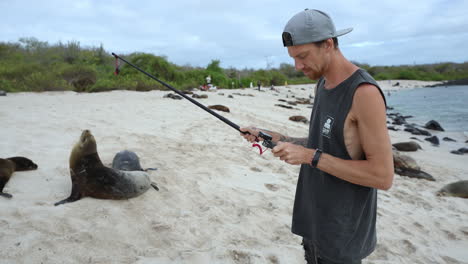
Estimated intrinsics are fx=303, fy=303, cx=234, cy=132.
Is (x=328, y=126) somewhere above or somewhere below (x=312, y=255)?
above

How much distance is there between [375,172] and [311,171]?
428 mm

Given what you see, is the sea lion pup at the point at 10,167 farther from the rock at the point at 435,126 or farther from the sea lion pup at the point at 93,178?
the rock at the point at 435,126

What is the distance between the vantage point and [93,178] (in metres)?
3.39

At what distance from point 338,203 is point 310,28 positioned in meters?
0.92

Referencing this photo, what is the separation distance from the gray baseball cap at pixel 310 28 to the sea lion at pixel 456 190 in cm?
504

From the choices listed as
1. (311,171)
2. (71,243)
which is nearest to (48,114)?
(71,243)

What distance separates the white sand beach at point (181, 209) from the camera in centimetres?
266

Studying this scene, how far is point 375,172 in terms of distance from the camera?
4.66 feet

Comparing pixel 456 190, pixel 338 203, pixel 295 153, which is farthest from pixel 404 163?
pixel 295 153

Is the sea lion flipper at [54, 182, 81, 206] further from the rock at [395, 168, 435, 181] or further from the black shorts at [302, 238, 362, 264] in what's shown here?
the rock at [395, 168, 435, 181]

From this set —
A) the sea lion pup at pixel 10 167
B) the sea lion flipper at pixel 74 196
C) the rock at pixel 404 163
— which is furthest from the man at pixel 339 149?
the rock at pixel 404 163

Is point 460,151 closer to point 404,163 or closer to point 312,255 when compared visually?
point 404,163

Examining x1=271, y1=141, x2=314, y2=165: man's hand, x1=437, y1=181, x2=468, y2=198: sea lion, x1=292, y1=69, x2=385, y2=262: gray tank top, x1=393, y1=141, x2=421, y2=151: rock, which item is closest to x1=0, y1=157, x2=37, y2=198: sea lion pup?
x1=271, y1=141, x2=314, y2=165: man's hand

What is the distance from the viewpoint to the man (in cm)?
140
